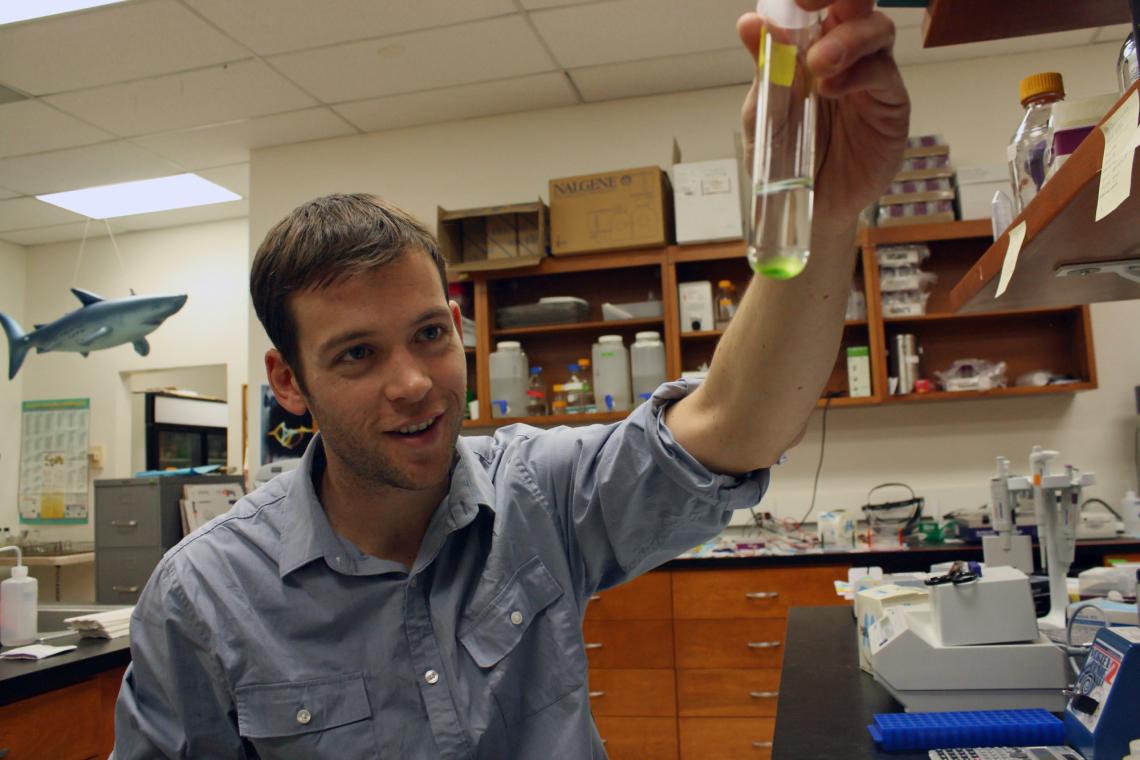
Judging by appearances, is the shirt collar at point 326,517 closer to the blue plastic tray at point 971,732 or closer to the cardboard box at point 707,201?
the blue plastic tray at point 971,732

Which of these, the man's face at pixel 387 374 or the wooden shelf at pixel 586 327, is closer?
the man's face at pixel 387 374

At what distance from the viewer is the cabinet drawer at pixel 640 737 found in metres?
3.11

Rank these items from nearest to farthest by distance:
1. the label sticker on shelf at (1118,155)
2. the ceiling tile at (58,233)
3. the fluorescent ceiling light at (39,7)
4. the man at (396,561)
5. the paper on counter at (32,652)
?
the label sticker on shelf at (1118,155) < the man at (396,561) < the paper on counter at (32,652) < the fluorescent ceiling light at (39,7) < the ceiling tile at (58,233)

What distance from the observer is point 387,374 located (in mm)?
1023

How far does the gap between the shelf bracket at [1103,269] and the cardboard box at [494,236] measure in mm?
2597

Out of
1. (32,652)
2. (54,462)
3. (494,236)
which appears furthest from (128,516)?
(54,462)

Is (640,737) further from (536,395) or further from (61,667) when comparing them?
(61,667)

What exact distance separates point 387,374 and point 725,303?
2840mm

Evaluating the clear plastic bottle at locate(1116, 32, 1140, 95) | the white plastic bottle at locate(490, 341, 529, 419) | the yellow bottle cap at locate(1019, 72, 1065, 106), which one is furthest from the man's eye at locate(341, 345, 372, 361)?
the white plastic bottle at locate(490, 341, 529, 419)

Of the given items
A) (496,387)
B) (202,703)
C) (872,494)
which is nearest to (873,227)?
(872,494)

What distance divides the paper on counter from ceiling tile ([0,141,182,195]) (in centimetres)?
301

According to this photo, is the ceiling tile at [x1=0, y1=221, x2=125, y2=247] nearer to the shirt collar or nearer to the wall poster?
the wall poster

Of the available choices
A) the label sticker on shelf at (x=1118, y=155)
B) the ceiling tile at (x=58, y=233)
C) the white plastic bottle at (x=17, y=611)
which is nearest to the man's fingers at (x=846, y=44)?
the label sticker on shelf at (x=1118, y=155)

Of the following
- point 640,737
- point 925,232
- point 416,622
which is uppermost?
point 925,232
